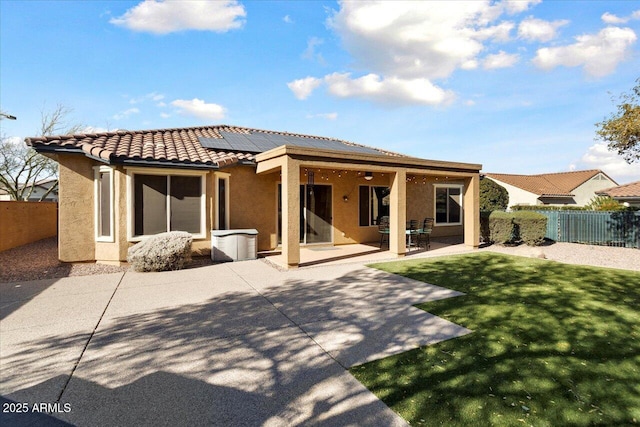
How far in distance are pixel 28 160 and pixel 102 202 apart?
24442 millimetres

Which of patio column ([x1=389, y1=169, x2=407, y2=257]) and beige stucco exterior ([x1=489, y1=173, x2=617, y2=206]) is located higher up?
beige stucco exterior ([x1=489, y1=173, x2=617, y2=206])

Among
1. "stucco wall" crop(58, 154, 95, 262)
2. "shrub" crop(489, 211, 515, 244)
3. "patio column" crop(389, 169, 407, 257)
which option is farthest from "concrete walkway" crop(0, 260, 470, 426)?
"shrub" crop(489, 211, 515, 244)

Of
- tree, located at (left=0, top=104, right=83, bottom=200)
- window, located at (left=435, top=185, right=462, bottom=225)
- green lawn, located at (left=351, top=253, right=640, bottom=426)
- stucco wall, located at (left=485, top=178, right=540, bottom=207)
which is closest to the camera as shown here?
green lawn, located at (left=351, top=253, right=640, bottom=426)

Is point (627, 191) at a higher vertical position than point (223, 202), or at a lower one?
higher

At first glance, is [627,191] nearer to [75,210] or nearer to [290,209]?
[290,209]

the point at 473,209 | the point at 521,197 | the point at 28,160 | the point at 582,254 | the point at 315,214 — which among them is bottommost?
the point at 582,254

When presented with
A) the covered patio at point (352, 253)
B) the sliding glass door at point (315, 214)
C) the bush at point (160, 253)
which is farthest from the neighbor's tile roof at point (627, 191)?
the bush at point (160, 253)

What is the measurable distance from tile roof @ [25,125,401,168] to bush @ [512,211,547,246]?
1135cm

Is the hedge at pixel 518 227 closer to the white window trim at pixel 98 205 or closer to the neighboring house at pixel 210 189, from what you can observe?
the neighboring house at pixel 210 189

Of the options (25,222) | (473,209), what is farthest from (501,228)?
(25,222)

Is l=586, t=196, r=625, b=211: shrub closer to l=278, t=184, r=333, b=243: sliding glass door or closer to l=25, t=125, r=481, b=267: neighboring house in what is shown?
l=25, t=125, r=481, b=267: neighboring house

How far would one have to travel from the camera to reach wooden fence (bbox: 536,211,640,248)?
13562 millimetres

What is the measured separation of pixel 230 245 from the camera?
10.0 metres

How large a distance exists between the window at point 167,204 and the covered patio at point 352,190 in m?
2.43
